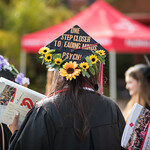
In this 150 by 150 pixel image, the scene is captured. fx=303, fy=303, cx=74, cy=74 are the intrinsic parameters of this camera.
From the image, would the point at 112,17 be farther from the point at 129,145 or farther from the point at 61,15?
the point at 129,145

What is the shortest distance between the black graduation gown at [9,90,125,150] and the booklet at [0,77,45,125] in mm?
209

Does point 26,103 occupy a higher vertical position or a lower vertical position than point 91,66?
lower

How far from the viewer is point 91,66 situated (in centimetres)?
192

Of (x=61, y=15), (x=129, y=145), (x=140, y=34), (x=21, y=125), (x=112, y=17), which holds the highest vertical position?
(x=61, y=15)

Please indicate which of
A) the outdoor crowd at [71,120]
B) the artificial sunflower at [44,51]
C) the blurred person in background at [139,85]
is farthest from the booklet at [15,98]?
the blurred person in background at [139,85]

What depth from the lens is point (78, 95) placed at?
1.83 metres

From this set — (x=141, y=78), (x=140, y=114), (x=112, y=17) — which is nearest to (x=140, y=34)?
(x=112, y=17)

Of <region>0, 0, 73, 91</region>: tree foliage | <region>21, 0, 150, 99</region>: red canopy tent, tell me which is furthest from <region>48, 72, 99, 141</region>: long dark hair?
<region>0, 0, 73, 91</region>: tree foliage

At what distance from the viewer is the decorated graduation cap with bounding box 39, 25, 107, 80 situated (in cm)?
187

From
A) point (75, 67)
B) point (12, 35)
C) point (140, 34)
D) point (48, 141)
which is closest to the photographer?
point (48, 141)

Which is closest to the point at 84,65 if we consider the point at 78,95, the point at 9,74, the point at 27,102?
the point at 78,95

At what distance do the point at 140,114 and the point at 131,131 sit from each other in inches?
5.4

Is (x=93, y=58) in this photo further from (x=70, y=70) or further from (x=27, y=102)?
(x=27, y=102)

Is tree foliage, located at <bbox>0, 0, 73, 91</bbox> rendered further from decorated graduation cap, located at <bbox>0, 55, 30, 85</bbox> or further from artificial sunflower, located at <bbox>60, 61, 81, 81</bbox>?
artificial sunflower, located at <bbox>60, 61, 81, 81</bbox>
